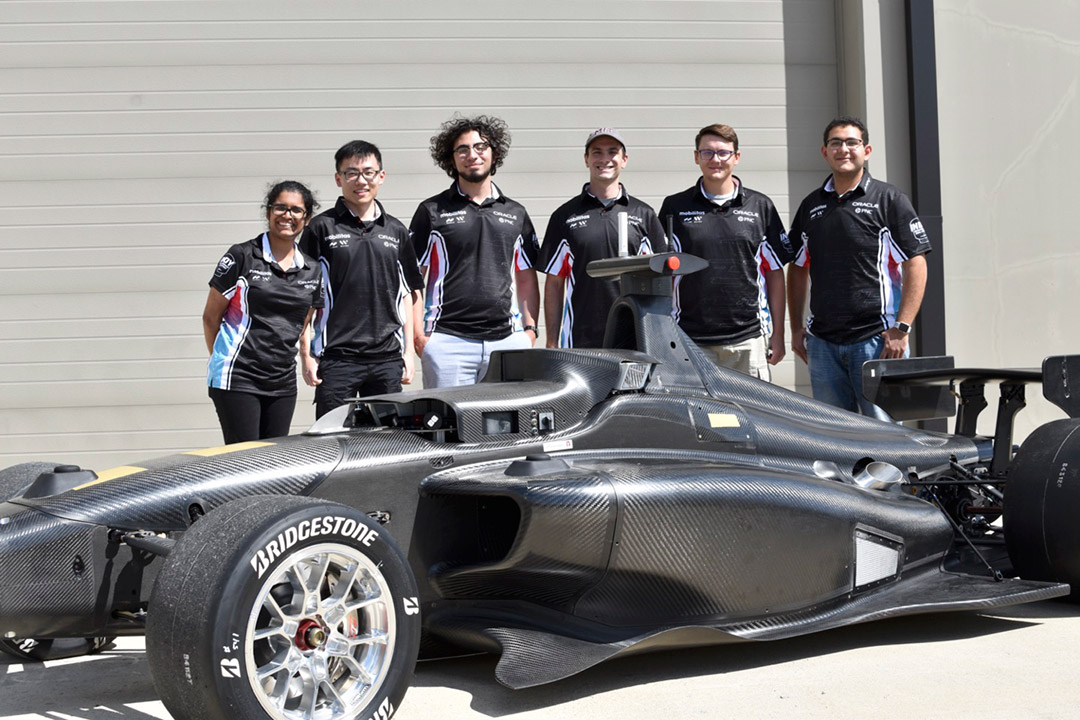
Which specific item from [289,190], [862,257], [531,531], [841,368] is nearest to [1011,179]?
[862,257]

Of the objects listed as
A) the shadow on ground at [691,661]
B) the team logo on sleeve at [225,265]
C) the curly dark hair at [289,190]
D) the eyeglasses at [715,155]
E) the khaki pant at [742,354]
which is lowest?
the shadow on ground at [691,661]

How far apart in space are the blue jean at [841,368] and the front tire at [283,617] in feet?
12.8

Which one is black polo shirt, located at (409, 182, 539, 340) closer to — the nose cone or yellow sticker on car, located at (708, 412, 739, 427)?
yellow sticker on car, located at (708, 412, 739, 427)

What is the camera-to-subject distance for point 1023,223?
388 inches

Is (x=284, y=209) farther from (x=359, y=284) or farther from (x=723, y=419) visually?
(x=723, y=419)

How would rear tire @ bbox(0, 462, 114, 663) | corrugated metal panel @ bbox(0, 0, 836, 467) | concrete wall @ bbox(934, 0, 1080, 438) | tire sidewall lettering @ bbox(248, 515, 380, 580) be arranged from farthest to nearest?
concrete wall @ bbox(934, 0, 1080, 438) < corrugated metal panel @ bbox(0, 0, 836, 467) < rear tire @ bbox(0, 462, 114, 663) < tire sidewall lettering @ bbox(248, 515, 380, 580)

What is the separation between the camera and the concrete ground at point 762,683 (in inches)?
148

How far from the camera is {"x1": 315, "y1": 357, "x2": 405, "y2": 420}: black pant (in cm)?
638

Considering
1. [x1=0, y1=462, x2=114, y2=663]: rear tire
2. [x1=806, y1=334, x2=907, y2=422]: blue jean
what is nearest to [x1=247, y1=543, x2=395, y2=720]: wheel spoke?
[x1=0, y1=462, x2=114, y2=663]: rear tire

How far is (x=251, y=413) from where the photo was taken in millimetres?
6250

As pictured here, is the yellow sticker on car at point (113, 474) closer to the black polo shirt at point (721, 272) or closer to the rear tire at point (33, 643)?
the rear tire at point (33, 643)

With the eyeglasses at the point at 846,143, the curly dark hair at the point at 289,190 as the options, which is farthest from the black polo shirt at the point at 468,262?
the eyeglasses at the point at 846,143

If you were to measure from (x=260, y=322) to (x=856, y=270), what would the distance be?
3.32m

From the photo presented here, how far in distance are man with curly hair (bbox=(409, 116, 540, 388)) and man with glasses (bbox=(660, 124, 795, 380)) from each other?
94 cm
